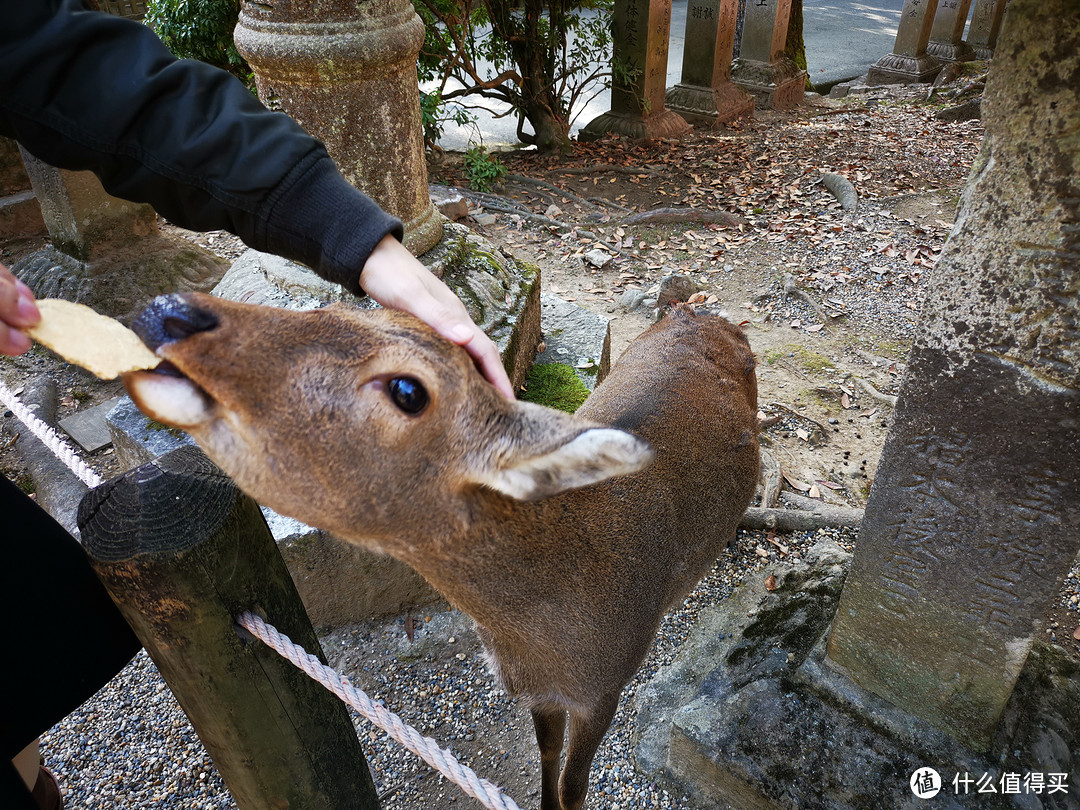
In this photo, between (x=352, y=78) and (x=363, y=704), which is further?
(x=352, y=78)

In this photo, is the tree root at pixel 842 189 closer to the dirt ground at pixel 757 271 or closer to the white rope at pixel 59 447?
the dirt ground at pixel 757 271

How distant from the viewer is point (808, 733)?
274cm

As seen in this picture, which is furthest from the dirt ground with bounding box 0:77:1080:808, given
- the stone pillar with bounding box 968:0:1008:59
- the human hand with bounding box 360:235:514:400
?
the stone pillar with bounding box 968:0:1008:59

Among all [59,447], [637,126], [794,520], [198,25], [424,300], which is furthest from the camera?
[637,126]

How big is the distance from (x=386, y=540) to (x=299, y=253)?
836 millimetres

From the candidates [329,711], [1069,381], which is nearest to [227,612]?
[329,711]

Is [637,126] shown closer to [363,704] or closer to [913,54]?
[913,54]

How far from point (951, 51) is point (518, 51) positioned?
390 inches

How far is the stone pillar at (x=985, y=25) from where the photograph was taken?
15055mm

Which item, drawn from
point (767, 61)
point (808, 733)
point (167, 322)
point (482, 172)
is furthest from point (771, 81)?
point (167, 322)

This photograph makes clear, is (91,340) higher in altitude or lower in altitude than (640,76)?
higher

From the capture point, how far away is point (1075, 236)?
178 centimetres

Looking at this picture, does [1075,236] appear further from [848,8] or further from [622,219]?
[848,8]

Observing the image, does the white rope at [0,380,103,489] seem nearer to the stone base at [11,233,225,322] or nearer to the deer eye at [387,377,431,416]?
the deer eye at [387,377,431,416]
